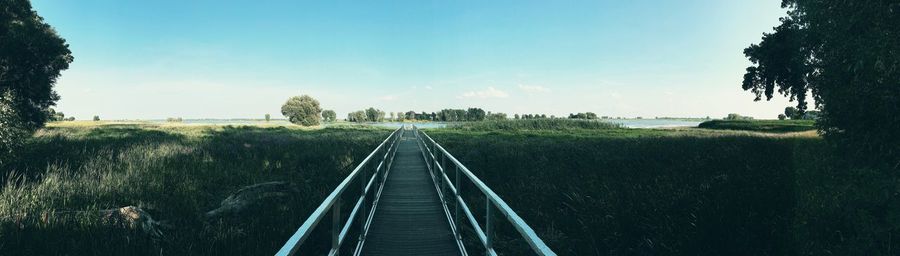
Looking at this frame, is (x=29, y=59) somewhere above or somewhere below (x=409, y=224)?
above

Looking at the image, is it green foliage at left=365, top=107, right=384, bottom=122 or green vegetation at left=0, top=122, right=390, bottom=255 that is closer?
green vegetation at left=0, top=122, right=390, bottom=255

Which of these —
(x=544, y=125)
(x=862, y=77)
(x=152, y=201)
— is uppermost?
(x=862, y=77)

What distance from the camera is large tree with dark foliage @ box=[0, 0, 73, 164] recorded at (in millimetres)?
19969

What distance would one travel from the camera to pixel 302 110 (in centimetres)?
10238

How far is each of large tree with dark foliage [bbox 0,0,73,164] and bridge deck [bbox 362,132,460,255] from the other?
69.3ft

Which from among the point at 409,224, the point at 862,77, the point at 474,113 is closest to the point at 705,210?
the point at 409,224

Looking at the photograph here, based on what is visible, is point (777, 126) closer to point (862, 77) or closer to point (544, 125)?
point (544, 125)

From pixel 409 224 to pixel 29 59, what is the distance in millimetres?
28208

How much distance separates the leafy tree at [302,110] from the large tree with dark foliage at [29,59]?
77.0 meters

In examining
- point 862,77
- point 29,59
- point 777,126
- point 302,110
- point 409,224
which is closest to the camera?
point 409,224

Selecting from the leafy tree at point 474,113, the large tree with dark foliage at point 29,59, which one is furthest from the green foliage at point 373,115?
the large tree with dark foliage at point 29,59

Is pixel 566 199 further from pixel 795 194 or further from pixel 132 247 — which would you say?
pixel 132 247

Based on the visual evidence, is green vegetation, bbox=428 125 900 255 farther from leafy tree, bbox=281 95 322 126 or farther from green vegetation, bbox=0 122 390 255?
leafy tree, bbox=281 95 322 126

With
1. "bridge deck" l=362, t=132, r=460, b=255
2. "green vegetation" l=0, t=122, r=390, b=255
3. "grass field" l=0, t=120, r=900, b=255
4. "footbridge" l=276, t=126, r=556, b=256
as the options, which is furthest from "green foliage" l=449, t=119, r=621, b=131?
"footbridge" l=276, t=126, r=556, b=256
